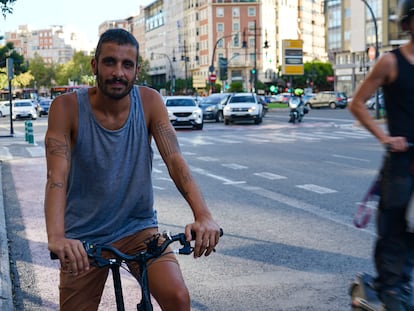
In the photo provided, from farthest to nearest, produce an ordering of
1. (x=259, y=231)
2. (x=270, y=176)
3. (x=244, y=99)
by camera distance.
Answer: (x=244, y=99), (x=270, y=176), (x=259, y=231)

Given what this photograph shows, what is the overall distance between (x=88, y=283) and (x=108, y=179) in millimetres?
444

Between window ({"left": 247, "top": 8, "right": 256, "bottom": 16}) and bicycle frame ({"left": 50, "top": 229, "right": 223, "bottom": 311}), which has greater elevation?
window ({"left": 247, "top": 8, "right": 256, "bottom": 16})

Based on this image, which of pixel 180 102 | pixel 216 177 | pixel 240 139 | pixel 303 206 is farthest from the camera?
pixel 180 102

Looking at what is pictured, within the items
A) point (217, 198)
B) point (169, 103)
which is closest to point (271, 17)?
point (169, 103)

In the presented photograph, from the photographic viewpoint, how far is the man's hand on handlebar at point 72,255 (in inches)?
112

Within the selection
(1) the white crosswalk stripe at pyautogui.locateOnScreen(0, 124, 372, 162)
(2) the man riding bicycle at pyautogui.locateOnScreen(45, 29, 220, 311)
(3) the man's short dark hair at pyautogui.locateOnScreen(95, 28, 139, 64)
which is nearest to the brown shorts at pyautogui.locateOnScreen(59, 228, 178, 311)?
(2) the man riding bicycle at pyautogui.locateOnScreen(45, 29, 220, 311)

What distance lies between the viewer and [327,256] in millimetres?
7484

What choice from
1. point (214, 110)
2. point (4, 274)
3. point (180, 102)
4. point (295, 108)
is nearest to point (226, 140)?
point (180, 102)

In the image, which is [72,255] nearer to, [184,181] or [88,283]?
[88,283]

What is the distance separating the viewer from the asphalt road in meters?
6.24

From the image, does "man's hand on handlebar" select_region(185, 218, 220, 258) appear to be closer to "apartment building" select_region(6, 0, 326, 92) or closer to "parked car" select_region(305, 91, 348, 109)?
"parked car" select_region(305, 91, 348, 109)

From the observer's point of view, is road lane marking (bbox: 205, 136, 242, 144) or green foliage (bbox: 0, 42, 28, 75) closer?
road lane marking (bbox: 205, 136, 242, 144)

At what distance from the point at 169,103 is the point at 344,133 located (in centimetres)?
970

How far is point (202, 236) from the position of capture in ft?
9.84
